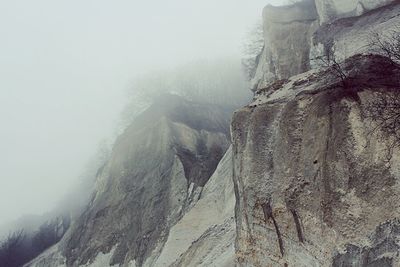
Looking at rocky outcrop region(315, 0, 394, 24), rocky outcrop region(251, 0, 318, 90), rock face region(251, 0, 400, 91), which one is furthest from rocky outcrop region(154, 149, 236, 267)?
rocky outcrop region(315, 0, 394, 24)

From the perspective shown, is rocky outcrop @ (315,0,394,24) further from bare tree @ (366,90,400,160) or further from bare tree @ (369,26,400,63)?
bare tree @ (366,90,400,160)

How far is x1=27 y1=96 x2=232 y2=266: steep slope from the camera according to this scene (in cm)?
2953

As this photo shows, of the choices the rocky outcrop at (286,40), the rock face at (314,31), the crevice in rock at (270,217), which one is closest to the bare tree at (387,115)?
the crevice in rock at (270,217)

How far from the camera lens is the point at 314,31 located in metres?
28.3

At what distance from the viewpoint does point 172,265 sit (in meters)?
23.0

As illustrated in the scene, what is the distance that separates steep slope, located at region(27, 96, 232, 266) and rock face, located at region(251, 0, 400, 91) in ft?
23.4

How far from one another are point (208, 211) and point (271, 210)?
10.9m

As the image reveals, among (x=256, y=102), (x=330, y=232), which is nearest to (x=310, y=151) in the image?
(x=330, y=232)

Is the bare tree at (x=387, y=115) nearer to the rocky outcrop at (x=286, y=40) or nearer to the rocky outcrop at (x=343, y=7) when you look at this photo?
the rocky outcrop at (x=343, y=7)

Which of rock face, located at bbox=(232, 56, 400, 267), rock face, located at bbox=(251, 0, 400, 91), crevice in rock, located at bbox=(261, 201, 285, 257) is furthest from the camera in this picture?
rock face, located at bbox=(251, 0, 400, 91)

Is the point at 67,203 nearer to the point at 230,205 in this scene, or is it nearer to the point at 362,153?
the point at 230,205

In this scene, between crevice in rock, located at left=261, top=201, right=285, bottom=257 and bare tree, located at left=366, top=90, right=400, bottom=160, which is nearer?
bare tree, located at left=366, top=90, right=400, bottom=160

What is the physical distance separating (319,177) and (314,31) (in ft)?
59.4

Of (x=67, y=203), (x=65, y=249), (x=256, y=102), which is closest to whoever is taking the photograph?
(x=256, y=102)
